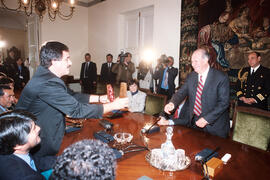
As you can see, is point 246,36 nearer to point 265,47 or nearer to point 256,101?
point 265,47

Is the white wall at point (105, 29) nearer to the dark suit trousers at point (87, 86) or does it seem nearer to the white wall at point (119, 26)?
the white wall at point (119, 26)

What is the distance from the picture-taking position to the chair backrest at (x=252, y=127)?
6.24ft

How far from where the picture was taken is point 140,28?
653 centimetres

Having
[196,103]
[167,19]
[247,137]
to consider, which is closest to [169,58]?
[167,19]

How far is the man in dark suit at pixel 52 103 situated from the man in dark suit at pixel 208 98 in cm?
97

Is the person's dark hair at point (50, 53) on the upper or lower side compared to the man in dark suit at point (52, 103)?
upper

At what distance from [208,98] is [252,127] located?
530mm

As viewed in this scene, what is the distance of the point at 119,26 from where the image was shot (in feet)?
23.4

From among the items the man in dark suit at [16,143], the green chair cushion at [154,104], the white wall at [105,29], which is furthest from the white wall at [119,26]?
the man in dark suit at [16,143]

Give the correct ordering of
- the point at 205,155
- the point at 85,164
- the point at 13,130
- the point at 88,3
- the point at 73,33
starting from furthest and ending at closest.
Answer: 1. the point at 88,3
2. the point at 73,33
3. the point at 205,155
4. the point at 13,130
5. the point at 85,164

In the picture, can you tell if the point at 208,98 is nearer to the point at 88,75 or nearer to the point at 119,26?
the point at 88,75

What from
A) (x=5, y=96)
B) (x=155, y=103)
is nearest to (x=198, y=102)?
(x=155, y=103)

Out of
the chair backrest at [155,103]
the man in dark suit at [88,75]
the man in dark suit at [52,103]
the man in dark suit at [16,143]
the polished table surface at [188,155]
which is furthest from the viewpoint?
the man in dark suit at [88,75]

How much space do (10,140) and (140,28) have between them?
19.6 feet
